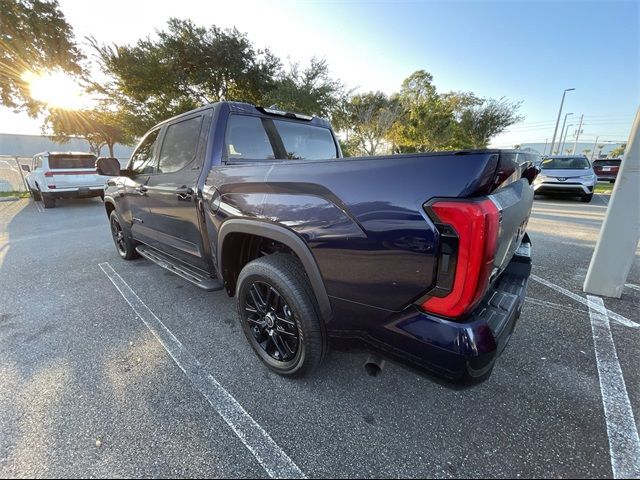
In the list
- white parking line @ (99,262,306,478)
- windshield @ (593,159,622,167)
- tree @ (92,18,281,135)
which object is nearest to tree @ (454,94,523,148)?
windshield @ (593,159,622,167)

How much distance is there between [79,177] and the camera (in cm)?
936

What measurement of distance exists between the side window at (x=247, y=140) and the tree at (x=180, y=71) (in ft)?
55.0

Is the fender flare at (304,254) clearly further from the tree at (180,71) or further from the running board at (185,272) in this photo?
the tree at (180,71)

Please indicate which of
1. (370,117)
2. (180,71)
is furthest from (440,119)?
(180,71)

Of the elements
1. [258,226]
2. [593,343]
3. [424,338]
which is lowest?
[593,343]

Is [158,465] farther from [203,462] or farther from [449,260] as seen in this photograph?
[449,260]

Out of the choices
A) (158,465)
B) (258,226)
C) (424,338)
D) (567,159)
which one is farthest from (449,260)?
(567,159)

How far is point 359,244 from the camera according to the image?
1.37 metres

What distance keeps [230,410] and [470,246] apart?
66.2 inches

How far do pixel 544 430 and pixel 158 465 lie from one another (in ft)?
6.89

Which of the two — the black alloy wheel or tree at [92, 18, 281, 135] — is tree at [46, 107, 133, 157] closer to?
tree at [92, 18, 281, 135]

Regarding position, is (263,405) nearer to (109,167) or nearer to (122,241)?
(109,167)

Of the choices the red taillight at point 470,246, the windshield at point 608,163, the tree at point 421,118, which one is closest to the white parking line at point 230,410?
the red taillight at point 470,246

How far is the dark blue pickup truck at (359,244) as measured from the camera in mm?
1167
